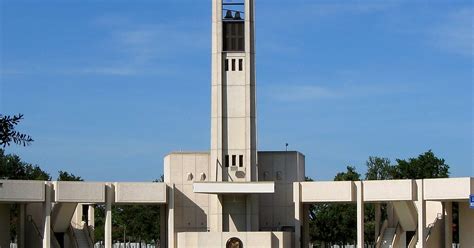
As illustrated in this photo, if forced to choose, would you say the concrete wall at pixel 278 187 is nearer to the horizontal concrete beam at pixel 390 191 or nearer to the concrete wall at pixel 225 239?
the concrete wall at pixel 225 239

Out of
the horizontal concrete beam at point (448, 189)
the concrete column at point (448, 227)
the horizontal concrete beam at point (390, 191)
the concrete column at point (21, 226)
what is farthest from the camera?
the concrete column at point (21, 226)

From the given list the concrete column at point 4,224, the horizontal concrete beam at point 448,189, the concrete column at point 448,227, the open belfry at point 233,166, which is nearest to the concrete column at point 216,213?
the open belfry at point 233,166

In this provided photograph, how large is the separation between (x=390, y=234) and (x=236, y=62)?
16397mm

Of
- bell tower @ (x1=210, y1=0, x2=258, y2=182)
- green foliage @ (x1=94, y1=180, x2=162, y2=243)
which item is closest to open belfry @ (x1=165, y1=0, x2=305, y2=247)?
bell tower @ (x1=210, y1=0, x2=258, y2=182)

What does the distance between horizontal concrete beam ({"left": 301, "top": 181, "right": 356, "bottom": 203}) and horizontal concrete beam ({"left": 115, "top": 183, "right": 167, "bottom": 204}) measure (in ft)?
32.6

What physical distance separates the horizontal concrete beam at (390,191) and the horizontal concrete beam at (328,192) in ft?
3.55

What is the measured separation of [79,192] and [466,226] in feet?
85.8

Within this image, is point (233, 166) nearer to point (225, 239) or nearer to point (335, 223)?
point (225, 239)

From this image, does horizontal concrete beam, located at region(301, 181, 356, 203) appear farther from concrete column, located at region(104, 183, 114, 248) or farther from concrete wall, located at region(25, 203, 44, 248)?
concrete wall, located at region(25, 203, 44, 248)

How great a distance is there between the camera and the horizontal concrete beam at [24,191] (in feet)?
213

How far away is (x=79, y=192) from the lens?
222 feet

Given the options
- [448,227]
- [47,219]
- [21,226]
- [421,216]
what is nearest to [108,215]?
[47,219]

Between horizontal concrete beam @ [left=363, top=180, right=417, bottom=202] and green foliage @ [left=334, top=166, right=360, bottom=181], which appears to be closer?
horizontal concrete beam @ [left=363, top=180, right=417, bottom=202]

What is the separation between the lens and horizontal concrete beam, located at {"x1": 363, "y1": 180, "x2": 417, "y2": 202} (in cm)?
6600
